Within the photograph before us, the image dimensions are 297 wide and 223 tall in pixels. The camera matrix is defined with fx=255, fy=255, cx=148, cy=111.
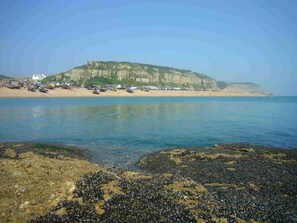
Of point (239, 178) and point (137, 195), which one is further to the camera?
point (239, 178)

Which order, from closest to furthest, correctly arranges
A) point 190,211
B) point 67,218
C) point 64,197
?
point 67,218 < point 190,211 < point 64,197

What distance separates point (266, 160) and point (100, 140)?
22.1 metres

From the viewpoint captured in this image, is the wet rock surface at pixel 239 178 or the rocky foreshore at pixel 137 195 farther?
the wet rock surface at pixel 239 178

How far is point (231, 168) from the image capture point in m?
22.1

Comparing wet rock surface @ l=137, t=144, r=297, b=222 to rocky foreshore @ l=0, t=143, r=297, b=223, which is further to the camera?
wet rock surface @ l=137, t=144, r=297, b=222

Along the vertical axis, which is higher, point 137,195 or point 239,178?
point 137,195

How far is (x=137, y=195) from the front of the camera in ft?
46.4

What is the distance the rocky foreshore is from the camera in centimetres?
1242

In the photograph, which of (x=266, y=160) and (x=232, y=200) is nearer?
(x=232, y=200)

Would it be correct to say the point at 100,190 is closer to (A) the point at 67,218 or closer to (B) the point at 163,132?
(A) the point at 67,218

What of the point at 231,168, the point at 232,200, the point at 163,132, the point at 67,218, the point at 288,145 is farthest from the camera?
the point at 163,132

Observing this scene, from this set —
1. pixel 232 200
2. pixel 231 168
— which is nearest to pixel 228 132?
pixel 231 168

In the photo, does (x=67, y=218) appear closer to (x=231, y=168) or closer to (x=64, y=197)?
(x=64, y=197)

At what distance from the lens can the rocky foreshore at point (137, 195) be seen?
1242 centimetres
